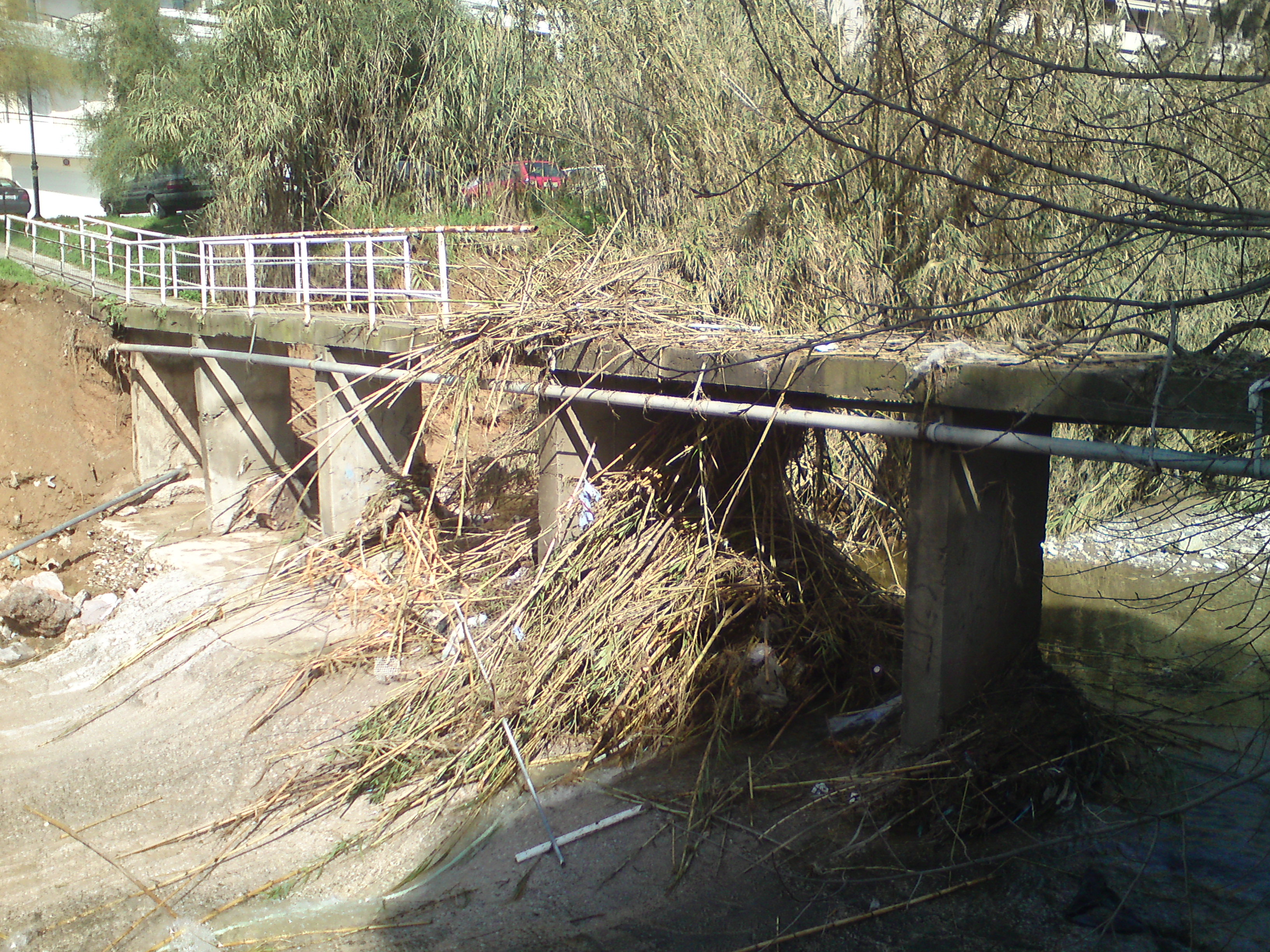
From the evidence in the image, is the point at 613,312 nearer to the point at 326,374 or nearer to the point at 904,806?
the point at 904,806

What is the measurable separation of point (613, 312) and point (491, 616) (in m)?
2.54

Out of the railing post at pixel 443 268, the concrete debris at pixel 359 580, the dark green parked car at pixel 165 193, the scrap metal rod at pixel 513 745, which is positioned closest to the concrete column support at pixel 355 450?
the concrete debris at pixel 359 580

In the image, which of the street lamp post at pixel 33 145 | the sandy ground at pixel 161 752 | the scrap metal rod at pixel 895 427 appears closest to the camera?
the scrap metal rod at pixel 895 427

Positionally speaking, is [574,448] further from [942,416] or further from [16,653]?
[16,653]

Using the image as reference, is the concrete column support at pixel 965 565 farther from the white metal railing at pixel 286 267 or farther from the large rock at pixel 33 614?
the large rock at pixel 33 614

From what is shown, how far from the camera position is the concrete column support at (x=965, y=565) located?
15.7 feet

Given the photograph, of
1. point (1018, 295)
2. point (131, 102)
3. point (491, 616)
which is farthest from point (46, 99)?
point (1018, 295)

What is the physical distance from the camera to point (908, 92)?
3.28 metres

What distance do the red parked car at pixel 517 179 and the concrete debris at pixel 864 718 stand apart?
27.9ft

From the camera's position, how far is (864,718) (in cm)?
574

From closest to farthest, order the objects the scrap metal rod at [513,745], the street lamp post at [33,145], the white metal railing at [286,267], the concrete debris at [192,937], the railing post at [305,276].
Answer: the concrete debris at [192,937] < the scrap metal rod at [513,745] < the white metal railing at [286,267] < the railing post at [305,276] < the street lamp post at [33,145]

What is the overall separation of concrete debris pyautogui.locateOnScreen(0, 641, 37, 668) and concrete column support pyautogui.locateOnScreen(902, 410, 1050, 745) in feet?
27.7

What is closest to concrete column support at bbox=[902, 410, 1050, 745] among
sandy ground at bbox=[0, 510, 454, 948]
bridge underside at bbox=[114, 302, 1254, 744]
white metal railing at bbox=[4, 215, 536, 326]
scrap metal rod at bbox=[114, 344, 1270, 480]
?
bridge underside at bbox=[114, 302, 1254, 744]

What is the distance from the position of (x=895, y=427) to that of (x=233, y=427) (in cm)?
991
